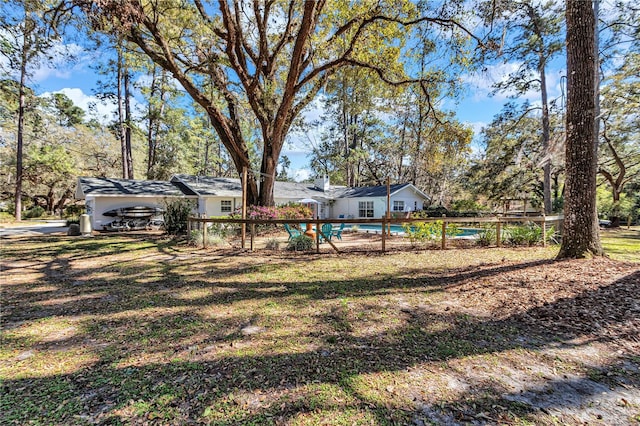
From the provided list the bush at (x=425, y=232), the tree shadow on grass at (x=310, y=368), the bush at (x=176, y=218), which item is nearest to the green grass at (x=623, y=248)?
the tree shadow on grass at (x=310, y=368)

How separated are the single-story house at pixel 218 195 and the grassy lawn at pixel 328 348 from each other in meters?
7.97

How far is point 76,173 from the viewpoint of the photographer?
26.7m

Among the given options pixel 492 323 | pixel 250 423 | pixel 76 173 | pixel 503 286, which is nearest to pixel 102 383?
pixel 250 423

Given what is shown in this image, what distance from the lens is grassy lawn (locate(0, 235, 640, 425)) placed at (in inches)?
83.5

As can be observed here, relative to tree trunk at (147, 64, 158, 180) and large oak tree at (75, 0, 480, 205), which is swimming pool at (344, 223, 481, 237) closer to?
large oak tree at (75, 0, 480, 205)

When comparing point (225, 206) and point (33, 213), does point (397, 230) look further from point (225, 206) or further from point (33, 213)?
point (33, 213)

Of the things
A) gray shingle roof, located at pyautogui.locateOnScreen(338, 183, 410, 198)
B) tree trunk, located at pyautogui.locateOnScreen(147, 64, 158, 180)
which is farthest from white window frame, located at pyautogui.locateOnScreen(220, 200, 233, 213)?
tree trunk, located at pyautogui.locateOnScreen(147, 64, 158, 180)

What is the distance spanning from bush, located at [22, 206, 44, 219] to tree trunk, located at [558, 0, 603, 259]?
134ft

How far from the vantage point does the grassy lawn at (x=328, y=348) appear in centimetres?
212

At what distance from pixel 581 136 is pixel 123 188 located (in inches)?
810

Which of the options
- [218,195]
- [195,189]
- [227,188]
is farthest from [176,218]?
[227,188]

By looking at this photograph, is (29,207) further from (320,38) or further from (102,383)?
(102,383)

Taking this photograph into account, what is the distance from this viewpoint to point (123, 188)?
1709cm

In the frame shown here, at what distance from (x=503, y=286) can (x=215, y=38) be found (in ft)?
44.8
